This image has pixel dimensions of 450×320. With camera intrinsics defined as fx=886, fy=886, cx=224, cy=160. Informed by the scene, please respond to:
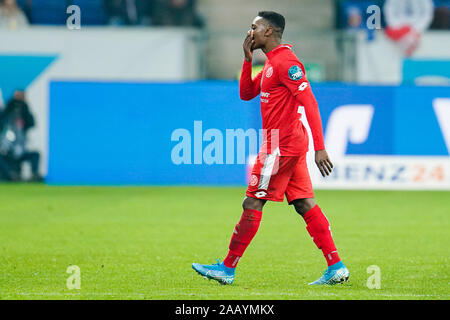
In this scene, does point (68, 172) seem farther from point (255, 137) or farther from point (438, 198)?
point (438, 198)

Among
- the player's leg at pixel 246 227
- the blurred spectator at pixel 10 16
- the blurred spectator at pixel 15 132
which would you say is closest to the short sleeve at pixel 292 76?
the player's leg at pixel 246 227

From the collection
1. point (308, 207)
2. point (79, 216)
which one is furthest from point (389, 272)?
point (79, 216)

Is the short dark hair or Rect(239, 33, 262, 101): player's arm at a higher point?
the short dark hair

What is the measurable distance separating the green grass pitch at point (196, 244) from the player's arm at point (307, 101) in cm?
92

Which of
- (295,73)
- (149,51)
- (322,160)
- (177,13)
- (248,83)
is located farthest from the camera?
(177,13)

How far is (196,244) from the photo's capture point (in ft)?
29.7

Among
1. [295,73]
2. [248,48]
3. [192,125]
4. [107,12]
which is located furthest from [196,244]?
[107,12]

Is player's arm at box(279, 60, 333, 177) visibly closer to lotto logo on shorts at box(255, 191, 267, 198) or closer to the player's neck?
the player's neck

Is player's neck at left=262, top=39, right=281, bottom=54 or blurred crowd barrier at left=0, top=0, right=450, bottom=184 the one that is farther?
blurred crowd barrier at left=0, top=0, right=450, bottom=184

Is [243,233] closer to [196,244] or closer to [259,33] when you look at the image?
[259,33]

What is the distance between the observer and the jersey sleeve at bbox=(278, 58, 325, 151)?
20.5ft

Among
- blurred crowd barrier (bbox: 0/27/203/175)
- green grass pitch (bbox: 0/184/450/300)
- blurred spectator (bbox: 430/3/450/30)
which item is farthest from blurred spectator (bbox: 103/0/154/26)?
blurred spectator (bbox: 430/3/450/30)

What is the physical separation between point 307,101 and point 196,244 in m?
3.16
